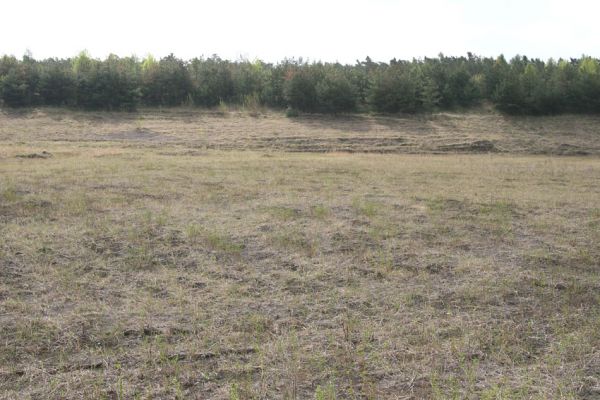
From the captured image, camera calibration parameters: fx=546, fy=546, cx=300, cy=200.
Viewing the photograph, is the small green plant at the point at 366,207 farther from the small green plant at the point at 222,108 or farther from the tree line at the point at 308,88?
the small green plant at the point at 222,108

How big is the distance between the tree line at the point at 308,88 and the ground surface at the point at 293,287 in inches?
626

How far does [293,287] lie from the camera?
5.01 meters

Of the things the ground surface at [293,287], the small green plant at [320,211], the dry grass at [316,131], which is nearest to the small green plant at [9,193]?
the ground surface at [293,287]

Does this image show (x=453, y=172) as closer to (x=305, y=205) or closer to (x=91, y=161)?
(x=305, y=205)

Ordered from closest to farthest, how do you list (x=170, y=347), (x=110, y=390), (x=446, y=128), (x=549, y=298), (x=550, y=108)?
1. (x=110, y=390)
2. (x=170, y=347)
3. (x=549, y=298)
4. (x=446, y=128)
5. (x=550, y=108)

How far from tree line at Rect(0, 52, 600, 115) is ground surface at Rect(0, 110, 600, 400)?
52.1 feet

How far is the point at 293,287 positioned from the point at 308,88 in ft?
74.7

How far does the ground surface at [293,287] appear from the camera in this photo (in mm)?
3482

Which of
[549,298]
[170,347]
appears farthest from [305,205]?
[170,347]

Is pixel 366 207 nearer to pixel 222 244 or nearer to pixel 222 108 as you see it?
pixel 222 244

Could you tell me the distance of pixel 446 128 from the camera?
77.9 ft

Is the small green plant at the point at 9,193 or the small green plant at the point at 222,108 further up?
the small green plant at the point at 222,108

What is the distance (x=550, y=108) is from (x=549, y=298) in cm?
2354

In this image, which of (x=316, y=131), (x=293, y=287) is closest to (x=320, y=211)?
(x=293, y=287)
